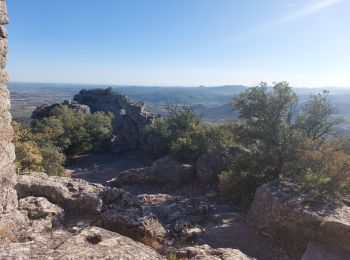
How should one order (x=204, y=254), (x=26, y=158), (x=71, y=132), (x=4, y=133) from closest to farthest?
1. (x=204, y=254)
2. (x=4, y=133)
3. (x=26, y=158)
4. (x=71, y=132)

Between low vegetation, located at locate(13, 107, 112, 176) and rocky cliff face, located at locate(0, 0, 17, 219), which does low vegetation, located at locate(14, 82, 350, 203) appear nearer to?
low vegetation, located at locate(13, 107, 112, 176)

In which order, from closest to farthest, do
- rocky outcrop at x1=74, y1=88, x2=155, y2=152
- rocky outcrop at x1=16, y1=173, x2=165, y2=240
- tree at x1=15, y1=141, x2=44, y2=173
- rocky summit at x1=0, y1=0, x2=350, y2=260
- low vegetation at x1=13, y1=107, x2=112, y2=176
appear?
rocky summit at x1=0, y1=0, x2=350, y2=260, rocky outcrop at x1=16, y1=173, x2=165, y2=240, tree at x1=15, y1=141, x2=44, y2=173, low vegetation at x1=13, y1=107, x2=112, y2=176, rocky outcrop at x1=74, y1=88, x2=155, y2=152

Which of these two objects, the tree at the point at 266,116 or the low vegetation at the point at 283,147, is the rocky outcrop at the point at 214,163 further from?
the tree at the point at 266,116

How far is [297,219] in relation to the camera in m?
16.0

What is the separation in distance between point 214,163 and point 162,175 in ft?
17.2

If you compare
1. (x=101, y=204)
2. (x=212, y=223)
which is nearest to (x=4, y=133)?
(x=101, y=204)

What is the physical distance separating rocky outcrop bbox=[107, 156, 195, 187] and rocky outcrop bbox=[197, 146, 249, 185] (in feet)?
5.34

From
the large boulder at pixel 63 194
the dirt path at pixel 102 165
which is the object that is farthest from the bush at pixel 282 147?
the dirt path at pixel 102 165

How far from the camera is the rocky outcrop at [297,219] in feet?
49.1

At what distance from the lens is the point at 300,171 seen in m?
21.9

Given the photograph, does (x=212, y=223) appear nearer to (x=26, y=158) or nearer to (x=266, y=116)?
(x=266, y=116)

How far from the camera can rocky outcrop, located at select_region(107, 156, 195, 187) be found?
32.1 m

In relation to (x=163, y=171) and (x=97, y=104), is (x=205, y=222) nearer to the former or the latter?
(x=163, y=171)

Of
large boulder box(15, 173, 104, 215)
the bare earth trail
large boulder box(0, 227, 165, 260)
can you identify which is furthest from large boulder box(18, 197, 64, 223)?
the bare earth trail
